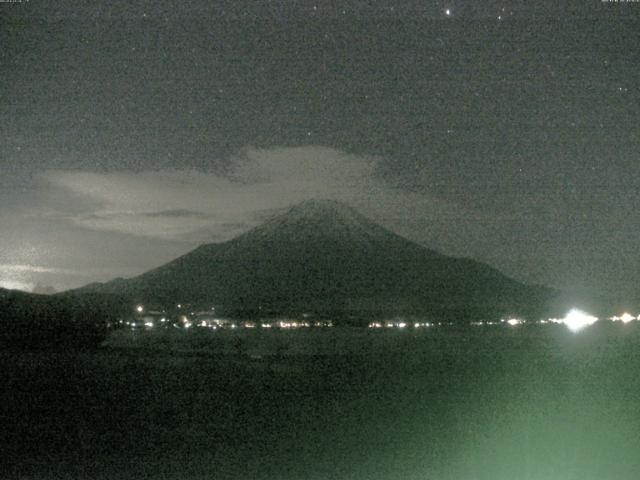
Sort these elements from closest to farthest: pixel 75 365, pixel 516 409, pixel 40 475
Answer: pixel 40 475, pixel 516 409, pixel 75 365

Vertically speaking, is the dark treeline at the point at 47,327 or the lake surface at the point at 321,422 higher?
the dark treeline at the point at 47,327

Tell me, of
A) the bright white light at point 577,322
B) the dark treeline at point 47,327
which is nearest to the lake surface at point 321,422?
the dark treeline at point 47,327

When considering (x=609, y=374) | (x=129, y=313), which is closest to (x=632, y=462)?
(x=609, y=374)

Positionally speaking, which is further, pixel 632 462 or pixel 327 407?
pixel 327 407


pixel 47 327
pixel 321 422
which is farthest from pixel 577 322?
pixel 321 422

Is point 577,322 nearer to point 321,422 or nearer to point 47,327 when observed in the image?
point 47,327

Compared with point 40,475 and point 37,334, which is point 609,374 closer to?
point 40,475

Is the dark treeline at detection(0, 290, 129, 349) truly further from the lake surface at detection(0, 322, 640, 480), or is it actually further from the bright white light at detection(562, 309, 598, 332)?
the bright white light at detection(562, 309, 598, 332)

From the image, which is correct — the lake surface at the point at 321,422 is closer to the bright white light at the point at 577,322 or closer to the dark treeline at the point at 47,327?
the dark treeline at the point at 47,327
